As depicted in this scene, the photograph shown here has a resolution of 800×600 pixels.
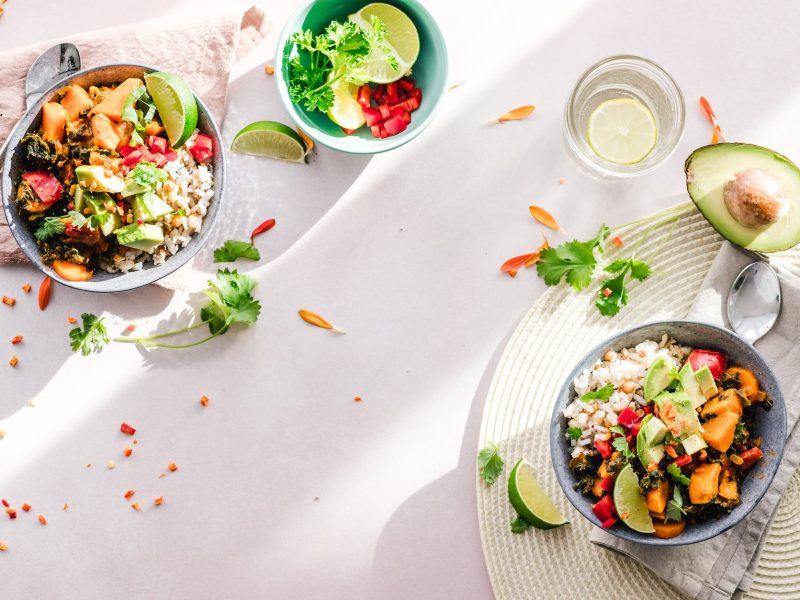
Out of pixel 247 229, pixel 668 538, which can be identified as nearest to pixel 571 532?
pixel 668 538

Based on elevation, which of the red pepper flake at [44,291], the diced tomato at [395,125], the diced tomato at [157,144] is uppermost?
the diced tomato at [395,125]

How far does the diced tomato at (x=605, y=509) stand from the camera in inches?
72.1

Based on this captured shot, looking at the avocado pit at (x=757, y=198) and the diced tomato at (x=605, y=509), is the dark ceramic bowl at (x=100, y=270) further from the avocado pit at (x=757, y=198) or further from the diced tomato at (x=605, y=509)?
the avocado pit at (x=757, y=198)

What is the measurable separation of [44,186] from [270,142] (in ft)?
2.06

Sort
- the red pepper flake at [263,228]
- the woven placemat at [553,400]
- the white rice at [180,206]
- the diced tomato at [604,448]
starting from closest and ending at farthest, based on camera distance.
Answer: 1. the diced tomato at [604,448]
2. the white rice at [180,206]
3. the woven placemat at [553,400]
4. the red pepper flake at [263,228]

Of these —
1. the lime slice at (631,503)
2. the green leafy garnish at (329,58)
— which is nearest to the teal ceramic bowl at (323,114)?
the green leafy garnish at (329,58)

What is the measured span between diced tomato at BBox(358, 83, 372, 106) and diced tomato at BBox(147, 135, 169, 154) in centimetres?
56

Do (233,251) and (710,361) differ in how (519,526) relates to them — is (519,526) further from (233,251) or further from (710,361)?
(233,251)

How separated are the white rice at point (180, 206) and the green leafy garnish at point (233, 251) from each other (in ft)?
0.42

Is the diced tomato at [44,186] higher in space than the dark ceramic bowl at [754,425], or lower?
higher

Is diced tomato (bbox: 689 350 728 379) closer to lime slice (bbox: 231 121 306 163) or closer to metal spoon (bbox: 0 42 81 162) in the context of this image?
lime slice (bbox: 231 121 306 163)

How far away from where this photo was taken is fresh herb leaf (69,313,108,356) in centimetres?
214

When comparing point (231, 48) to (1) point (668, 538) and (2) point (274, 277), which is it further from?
(1) point (668, 538)

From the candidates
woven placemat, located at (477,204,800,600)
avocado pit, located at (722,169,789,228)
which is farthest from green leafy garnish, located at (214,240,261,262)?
avocado pit, located at (722,169,789,228)
